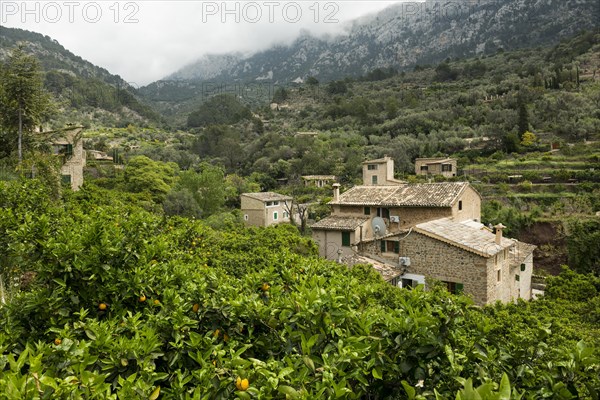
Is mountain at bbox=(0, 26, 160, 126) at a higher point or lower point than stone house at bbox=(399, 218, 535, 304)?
higher

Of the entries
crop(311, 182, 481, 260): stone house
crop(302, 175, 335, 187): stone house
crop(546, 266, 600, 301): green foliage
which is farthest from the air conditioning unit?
crop(302, 175, 335, 187): stone house

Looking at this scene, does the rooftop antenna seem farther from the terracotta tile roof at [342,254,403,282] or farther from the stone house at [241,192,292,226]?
the stone house at [241,192,292,226]

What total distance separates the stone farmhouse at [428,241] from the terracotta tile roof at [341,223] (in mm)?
18

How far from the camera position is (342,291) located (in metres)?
4.06

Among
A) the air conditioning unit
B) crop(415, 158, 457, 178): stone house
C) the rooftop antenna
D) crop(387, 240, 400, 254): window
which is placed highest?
crop(415, 158, 457, 178): stone house

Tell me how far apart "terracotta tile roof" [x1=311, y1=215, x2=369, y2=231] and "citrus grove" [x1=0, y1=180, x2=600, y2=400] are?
17.9m

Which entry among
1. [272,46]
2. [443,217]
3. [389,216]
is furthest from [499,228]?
[272,46]

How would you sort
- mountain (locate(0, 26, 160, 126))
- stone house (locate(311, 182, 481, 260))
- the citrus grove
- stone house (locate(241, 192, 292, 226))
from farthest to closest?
mountain (locate(0, 26, 160, 126))
stone house (locate(241, 192, 292, 226))
stone house (locate(311, 182, 481, 260))
the citrus grove

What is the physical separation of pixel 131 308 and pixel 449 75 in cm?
10154

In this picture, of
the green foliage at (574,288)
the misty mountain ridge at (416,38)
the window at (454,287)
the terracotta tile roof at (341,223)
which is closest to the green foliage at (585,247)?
the green foliage at (574,288)

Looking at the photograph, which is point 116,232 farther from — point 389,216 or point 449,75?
point 449,75

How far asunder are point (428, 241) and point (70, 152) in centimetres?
2015

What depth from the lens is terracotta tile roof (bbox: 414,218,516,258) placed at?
51.0ft

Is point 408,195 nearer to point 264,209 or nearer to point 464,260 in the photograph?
point 464,260
